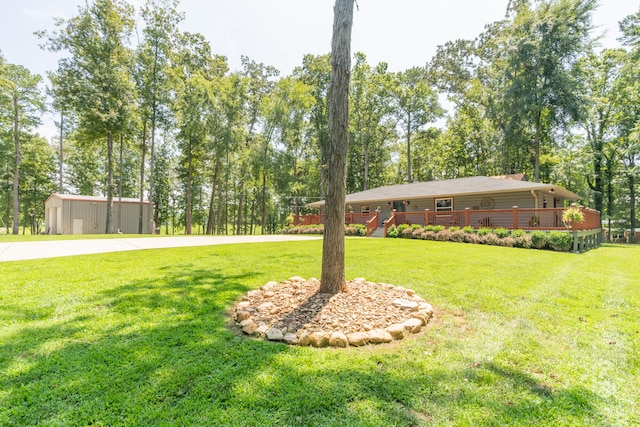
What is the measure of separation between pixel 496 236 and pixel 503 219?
102 inches

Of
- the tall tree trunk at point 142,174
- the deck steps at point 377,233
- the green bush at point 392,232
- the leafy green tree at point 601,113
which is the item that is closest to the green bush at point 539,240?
the green bush at point 392,232

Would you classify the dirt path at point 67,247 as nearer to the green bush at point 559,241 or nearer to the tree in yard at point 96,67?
the tree in yard at point 96,67

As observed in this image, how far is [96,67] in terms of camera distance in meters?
16.4

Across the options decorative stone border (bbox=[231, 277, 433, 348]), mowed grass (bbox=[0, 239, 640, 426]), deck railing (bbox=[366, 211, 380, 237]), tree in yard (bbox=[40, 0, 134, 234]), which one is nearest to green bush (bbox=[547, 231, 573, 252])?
mowed grass (bbox=[0, 239, 640, 426])

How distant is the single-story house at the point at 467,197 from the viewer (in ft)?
44.8

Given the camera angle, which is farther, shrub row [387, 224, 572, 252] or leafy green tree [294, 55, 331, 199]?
leafy green tree [294, 55, 331, 199]

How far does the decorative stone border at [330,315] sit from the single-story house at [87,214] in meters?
20.3

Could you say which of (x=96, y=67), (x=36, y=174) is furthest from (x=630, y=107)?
(x=36, y=174)

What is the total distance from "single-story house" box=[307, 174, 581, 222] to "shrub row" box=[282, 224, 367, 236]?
1653 mm

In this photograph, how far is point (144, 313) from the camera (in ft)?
10.1

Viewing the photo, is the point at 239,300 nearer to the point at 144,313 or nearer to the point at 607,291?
the point at 144,313

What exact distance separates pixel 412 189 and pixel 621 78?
51.1 ft

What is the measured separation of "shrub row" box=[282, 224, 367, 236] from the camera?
660 inches

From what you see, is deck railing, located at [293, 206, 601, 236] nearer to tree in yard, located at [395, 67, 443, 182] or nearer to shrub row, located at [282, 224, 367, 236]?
shrub row, located at [282, 224, 367, 236]
